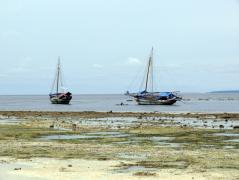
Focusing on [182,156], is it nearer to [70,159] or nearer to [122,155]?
[122,155]

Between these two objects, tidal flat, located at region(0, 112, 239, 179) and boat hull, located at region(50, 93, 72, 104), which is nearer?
tidal flat, located at region(0, 112, 239, 179)

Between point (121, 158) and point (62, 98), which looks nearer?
point (121, 158)

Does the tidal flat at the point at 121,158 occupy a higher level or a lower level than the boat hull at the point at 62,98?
lower

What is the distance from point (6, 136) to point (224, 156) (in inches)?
632

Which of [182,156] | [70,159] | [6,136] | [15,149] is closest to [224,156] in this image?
[182,156]

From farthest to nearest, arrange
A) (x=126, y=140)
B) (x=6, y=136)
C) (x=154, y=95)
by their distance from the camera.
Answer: (x=154, y=95), (x=6, y=136), (x=126, y=140)

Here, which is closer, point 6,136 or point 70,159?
point 70,159

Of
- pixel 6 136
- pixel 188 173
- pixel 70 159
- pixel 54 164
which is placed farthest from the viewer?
pixel 6 136

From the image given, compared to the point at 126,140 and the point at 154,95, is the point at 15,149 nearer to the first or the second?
the point at 126,140

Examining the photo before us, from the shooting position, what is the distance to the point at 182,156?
71.9ft

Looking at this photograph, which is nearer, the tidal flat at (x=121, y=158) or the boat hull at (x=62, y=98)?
the tidal flat at (x=121, y=158)

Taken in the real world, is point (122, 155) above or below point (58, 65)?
below

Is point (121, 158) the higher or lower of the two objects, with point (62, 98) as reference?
lower

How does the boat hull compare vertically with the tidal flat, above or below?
above
